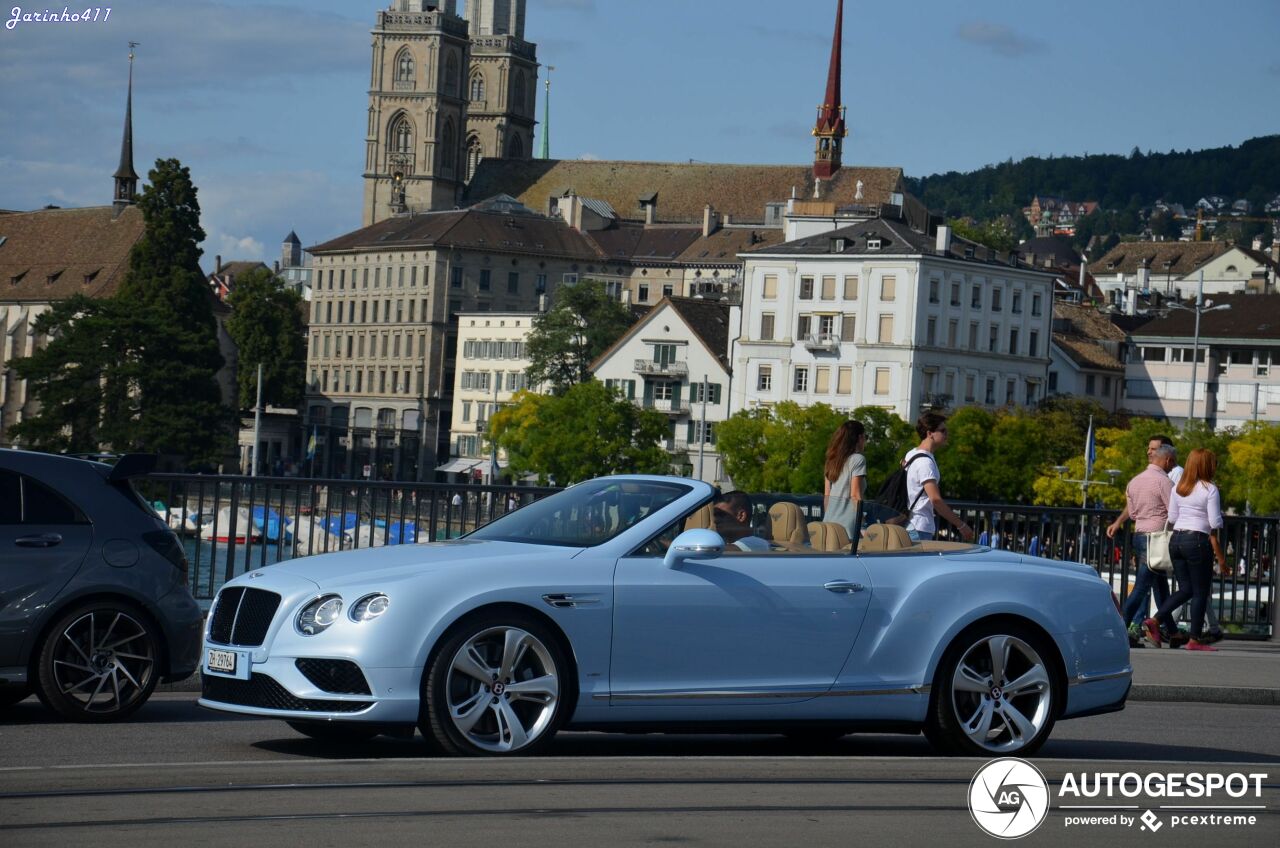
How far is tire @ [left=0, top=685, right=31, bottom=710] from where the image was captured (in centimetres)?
1212

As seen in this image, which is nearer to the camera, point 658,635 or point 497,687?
point 497,687


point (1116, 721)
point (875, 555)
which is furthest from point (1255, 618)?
point (875, 555)

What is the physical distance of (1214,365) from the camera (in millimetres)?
133375

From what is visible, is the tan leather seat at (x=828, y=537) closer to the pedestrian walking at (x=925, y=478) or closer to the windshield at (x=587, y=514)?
the windshield at (x=587, y=514)

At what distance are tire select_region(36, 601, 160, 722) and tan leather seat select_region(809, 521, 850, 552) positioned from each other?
3.83 m

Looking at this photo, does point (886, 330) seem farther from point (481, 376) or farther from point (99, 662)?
point (99, 662)

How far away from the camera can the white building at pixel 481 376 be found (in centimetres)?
15850

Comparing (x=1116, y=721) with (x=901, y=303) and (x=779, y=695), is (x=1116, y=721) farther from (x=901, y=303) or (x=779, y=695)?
(x=901, y=303)

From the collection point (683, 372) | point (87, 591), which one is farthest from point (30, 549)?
point (683, 372)

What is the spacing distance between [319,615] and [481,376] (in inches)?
6055

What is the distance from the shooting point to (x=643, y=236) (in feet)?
619

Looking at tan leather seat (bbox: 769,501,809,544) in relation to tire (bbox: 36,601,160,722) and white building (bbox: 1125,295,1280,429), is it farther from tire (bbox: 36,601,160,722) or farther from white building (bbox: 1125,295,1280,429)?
white building (bbox: 1125,295,1280,429)

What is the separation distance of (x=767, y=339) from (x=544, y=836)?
116m

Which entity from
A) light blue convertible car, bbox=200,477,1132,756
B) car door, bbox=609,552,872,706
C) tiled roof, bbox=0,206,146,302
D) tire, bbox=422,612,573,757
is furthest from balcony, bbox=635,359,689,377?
tire, bbox=422,612,573,757
